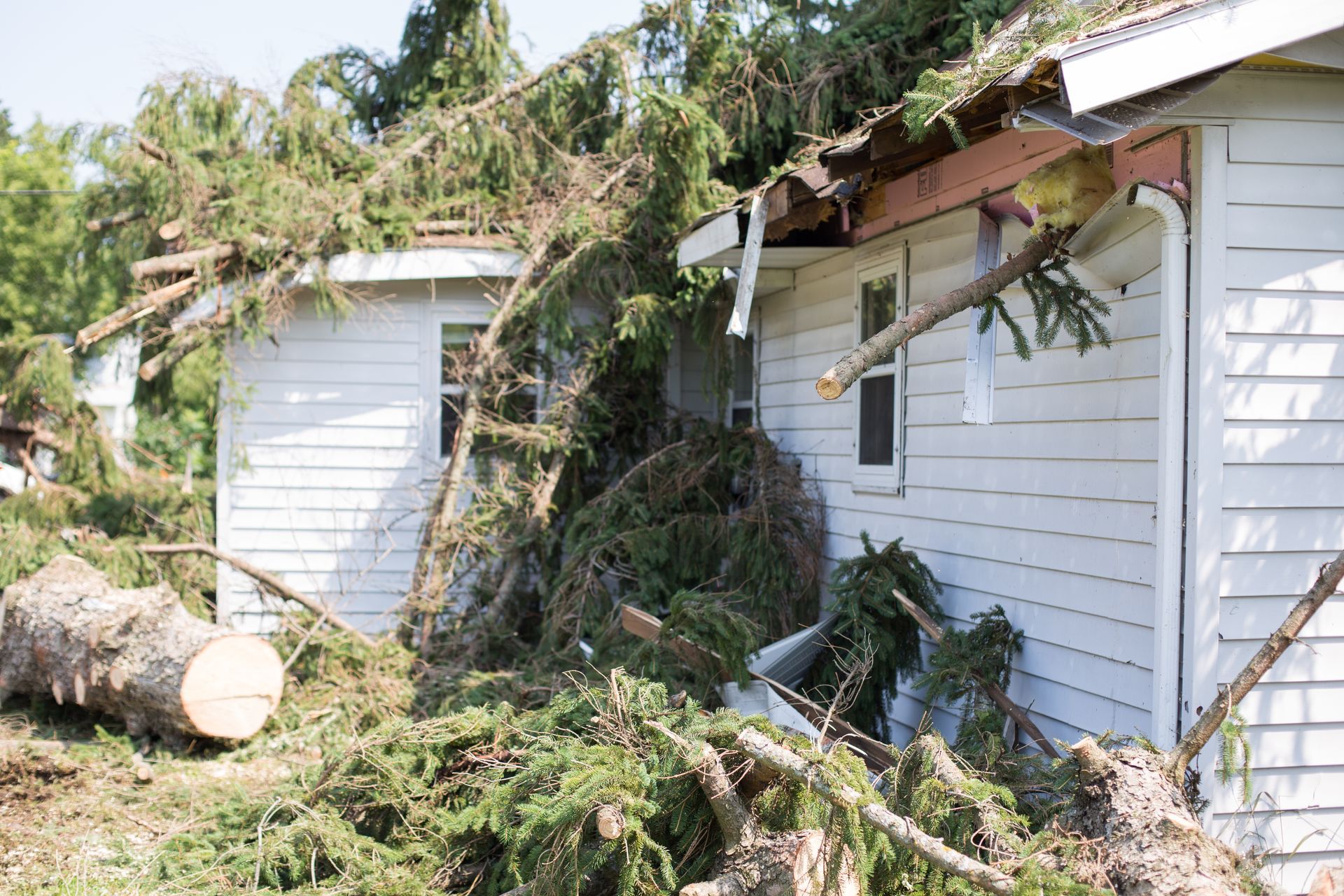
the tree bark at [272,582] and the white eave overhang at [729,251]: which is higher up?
the white eave overhang at [729,251]

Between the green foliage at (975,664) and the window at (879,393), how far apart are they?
1495 millimetres

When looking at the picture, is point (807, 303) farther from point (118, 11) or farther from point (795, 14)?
point (118, 11)

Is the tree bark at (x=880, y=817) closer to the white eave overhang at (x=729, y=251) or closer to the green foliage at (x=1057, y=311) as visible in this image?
the green foliage at (x=1057, y=311)

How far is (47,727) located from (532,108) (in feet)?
23.3

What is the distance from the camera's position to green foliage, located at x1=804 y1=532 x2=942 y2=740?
18.4 ft

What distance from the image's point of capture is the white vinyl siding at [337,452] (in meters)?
9.05

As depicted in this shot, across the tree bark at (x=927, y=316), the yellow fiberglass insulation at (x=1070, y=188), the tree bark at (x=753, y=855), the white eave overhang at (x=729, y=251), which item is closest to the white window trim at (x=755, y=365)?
the white eave overhang at (x=729, y=251)

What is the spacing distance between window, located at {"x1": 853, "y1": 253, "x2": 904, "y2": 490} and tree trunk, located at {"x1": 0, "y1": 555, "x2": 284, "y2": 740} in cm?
465

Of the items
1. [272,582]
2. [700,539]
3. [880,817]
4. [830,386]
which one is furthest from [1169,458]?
[272,582]

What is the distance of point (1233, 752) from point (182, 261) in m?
8.54

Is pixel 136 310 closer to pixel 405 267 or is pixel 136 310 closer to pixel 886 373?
pixel 405 267

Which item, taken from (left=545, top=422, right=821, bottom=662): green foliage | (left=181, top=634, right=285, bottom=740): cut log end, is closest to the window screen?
(left=545, top=422, right=821, bottom=662): green foliage

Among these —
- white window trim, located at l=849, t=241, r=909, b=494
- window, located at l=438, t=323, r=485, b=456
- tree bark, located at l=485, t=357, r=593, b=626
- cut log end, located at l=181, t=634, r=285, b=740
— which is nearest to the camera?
A: white window trim, located at l=849, t=241, r=909, b=494

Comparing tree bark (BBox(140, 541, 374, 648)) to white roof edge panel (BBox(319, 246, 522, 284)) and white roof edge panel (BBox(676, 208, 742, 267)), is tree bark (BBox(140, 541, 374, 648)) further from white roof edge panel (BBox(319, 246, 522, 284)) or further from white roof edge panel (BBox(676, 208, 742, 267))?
white roof edge panel (BBox(676, 208, 742, 267))
